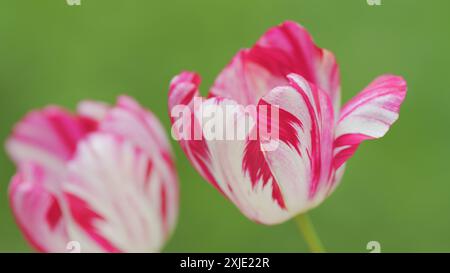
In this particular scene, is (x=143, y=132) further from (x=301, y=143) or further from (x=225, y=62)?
(x=225, y=62)

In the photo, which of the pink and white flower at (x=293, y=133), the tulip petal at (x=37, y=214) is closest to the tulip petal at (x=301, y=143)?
the pink and white flower at (x=293, y=133)

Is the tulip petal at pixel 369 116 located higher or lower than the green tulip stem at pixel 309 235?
higher

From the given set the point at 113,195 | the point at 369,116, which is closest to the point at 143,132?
the point at 113,195

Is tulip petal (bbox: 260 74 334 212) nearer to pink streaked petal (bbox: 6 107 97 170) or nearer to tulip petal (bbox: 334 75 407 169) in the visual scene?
tulip petal (bbox: 334 75 407 169)

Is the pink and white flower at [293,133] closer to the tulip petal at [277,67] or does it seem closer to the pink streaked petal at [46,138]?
the tulip petal at [277,67]

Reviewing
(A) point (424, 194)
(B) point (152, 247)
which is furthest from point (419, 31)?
(B) point (152, 247)

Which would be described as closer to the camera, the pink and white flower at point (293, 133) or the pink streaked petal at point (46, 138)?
the pink and white flower at point (293, 133)
